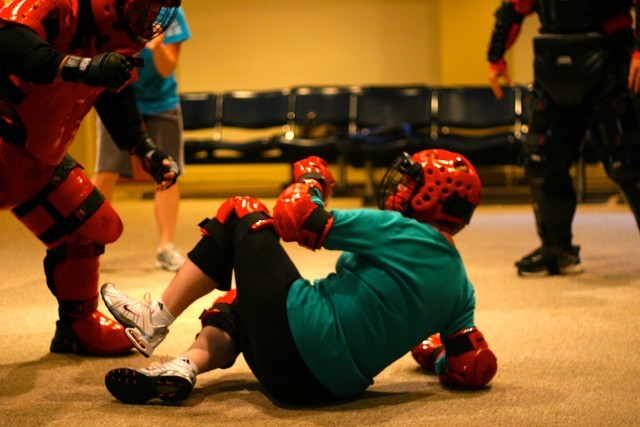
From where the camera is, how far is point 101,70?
2.33 metres

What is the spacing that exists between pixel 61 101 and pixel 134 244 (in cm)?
356

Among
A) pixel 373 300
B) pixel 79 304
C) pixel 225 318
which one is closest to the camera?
pixel 373 300

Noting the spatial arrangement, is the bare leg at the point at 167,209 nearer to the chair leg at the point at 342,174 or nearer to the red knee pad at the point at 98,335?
the red knee pad at the point at 98,335

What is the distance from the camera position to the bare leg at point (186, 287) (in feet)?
9.00

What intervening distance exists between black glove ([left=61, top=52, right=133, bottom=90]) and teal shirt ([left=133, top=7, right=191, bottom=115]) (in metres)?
2.74

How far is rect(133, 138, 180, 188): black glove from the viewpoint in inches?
119

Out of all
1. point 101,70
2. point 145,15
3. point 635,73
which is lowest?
point 635,73

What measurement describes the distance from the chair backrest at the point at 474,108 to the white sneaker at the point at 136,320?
→ 6.48 meters

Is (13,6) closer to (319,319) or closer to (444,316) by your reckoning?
(319,319)

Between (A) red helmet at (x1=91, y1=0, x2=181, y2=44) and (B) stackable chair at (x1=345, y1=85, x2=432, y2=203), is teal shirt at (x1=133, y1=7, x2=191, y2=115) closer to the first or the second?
(A) red helmet at (x1=91, y1=0, x2=181, y2=44)

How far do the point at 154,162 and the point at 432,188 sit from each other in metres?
0.91

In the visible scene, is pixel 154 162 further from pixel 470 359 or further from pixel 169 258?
pixel 169 258

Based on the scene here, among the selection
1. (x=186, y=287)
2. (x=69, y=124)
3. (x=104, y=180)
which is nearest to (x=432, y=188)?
(x=186, y=287)

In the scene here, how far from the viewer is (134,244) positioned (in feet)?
20.4
